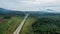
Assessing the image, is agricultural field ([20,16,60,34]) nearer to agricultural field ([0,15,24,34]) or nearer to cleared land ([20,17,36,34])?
cleared land ([20,17,36,34])

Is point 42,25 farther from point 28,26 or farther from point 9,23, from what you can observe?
point 9,23

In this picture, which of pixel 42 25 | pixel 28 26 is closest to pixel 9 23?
pixel 28 26

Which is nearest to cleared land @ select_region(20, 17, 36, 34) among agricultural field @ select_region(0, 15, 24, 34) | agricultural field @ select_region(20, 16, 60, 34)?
agricultural field @ select_region(20, 16, 60, 34)

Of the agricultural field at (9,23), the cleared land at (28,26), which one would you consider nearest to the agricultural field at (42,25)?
the cleared land at (28,26)

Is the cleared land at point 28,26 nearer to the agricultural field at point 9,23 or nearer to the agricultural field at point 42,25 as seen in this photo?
the agricultural field at point 42,25

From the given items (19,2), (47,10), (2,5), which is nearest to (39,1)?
(47,10)
